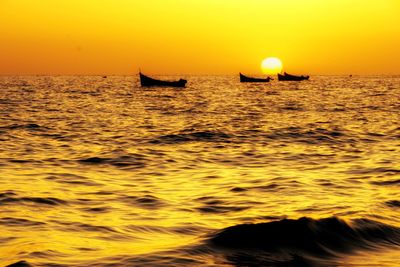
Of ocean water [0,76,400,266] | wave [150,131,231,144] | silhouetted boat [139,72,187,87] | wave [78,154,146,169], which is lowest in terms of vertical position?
wave [150,131,231,144]

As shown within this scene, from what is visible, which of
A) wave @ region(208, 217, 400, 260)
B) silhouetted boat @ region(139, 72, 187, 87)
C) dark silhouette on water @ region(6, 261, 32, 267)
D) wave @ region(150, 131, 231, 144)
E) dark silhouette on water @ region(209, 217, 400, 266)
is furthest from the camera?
silhouetted boat @ region(139, 72, 187, 87)

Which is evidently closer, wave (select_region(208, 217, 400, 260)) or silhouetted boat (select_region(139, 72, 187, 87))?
wave (select_region(208, 217, 400, 260))

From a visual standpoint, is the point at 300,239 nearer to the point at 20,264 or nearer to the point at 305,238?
the point at 305,238

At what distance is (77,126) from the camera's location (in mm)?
30141

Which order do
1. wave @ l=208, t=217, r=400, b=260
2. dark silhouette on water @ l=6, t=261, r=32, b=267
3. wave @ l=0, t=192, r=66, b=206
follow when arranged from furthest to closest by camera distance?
wave @ l=0, t=192, r=66, b=206 → wave @ l=208, t=217, r=400, b=260 → dark silhouette on water @ l=6, t=261, r=32, b=267

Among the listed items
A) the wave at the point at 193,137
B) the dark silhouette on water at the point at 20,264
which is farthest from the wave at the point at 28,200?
the wave at the point at 193,137

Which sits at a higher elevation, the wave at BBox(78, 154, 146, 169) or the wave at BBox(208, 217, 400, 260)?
the wave at BBox(208, 217, 400, 260)

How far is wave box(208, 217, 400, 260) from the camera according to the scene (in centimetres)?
807

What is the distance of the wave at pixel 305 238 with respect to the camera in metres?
8.07

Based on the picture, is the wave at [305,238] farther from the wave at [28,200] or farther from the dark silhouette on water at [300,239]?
the wave at [28,200]

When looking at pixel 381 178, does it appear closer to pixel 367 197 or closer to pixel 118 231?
pixel 367 197

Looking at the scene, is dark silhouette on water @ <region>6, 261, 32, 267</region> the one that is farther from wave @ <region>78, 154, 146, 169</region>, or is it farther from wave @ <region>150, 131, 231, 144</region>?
wave @ <region>150, 131, 231, 144</region>

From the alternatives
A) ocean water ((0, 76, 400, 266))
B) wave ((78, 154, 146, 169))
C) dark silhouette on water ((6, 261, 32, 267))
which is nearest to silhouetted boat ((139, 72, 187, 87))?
ocean water ((0, 76, 400, 266))

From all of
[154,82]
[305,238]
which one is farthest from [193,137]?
[154,82]
